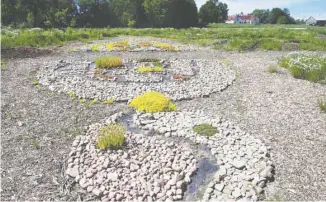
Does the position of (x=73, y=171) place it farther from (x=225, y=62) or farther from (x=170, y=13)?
(x=170, y=13)

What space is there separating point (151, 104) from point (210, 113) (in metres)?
2.01

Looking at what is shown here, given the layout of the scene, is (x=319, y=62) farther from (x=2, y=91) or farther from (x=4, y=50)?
(x=4, y=50)

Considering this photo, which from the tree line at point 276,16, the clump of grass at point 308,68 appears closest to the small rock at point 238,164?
the clump of grass at point 308,68

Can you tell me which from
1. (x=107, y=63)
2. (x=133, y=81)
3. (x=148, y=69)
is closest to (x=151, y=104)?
(x=133, y=81)

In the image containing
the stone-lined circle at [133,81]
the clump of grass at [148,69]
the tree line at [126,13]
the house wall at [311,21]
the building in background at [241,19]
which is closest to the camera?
the stone-lined circle at [133,81]

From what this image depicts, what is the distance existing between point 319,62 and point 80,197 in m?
14.6

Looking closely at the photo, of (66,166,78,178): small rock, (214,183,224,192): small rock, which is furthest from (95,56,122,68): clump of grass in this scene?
(214,183,224,192): small rock

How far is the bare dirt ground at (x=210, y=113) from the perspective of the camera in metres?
6.98

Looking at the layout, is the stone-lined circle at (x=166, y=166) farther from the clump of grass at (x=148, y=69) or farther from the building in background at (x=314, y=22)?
the building in background at (x=314, y=22)

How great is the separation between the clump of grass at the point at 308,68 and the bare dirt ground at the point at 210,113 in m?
0.50

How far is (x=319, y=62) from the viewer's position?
55.2ft

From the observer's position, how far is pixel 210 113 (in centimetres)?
1085

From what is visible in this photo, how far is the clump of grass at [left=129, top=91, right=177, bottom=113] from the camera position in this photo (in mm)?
10867

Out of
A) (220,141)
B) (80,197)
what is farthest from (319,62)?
(80,197)
